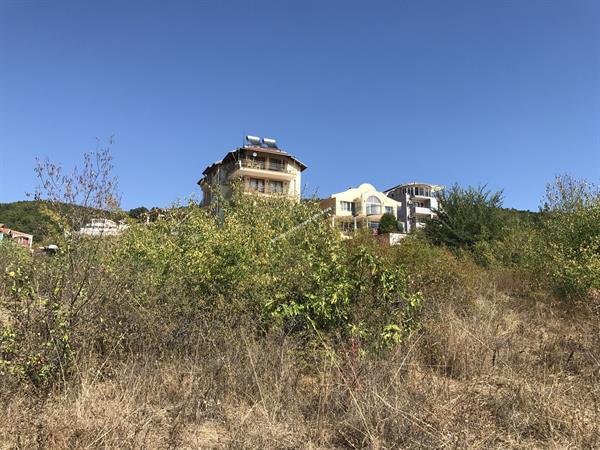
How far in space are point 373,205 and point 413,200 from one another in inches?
692

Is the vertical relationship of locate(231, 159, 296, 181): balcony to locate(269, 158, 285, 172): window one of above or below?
below

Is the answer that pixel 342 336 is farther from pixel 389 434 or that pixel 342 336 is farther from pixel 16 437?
pixel 16 437

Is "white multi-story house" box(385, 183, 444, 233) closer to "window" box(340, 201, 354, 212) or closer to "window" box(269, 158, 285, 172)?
"window" box(340, 201, 354, 212)

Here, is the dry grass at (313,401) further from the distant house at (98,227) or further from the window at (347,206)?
the window at (347,206)

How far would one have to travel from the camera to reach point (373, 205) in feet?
205

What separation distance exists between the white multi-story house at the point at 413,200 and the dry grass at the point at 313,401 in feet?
211

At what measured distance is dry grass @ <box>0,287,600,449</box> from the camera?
9.95ft

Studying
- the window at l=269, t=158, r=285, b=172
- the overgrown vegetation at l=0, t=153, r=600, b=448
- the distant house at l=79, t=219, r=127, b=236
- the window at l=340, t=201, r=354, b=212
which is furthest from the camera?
the window at l=340, t=201, r=354, b=212

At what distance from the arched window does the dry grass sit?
2256 inches

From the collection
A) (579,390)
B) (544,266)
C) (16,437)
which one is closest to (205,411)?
(16,437)

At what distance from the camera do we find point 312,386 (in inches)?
156

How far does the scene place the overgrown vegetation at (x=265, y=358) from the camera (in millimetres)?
3146

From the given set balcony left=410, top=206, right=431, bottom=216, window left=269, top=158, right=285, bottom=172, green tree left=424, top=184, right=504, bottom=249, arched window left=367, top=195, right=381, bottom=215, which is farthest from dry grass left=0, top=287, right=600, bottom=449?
balcony left=410, top=206, right=431, bottom=216

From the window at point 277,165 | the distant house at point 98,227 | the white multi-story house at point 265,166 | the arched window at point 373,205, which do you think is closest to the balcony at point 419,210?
the arched window at point 373,205
